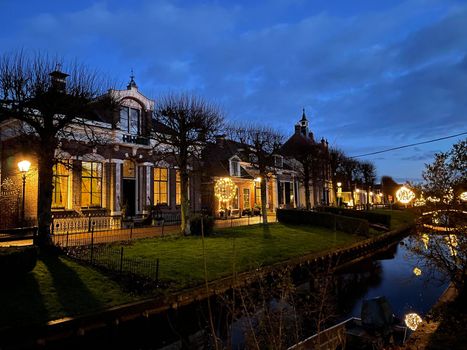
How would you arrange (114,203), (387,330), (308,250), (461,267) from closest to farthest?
(387,330) → (461,267) → (308,250) → (114,203)

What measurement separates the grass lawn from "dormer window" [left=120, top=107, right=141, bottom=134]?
50.0 feet

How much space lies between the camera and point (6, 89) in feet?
41.4

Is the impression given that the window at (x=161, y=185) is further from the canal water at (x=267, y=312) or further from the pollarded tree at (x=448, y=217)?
the pollarded tree at (x=448, y=217)

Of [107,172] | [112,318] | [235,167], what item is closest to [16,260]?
[112,318]

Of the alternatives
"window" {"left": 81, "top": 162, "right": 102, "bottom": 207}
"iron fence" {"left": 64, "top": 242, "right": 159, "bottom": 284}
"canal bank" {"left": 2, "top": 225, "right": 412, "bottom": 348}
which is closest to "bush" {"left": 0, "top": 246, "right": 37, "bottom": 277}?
"iron fence" {"left": 64, "top": 242, "right": 159, "bottom": 284}

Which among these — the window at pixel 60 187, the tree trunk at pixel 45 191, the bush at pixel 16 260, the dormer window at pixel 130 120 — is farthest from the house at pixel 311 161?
the bush at pixel 16 260

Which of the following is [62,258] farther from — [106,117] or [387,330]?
[106,117]

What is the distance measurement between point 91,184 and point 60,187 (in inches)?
79.2

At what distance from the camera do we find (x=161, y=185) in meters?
27.6

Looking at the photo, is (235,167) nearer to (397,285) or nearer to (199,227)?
(199,227)

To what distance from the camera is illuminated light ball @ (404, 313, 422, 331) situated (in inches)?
411

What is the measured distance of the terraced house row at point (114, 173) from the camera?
19706 millimetres

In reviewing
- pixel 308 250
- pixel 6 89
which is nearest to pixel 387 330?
pixel 308 250

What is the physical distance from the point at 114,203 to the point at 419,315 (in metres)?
18.2
